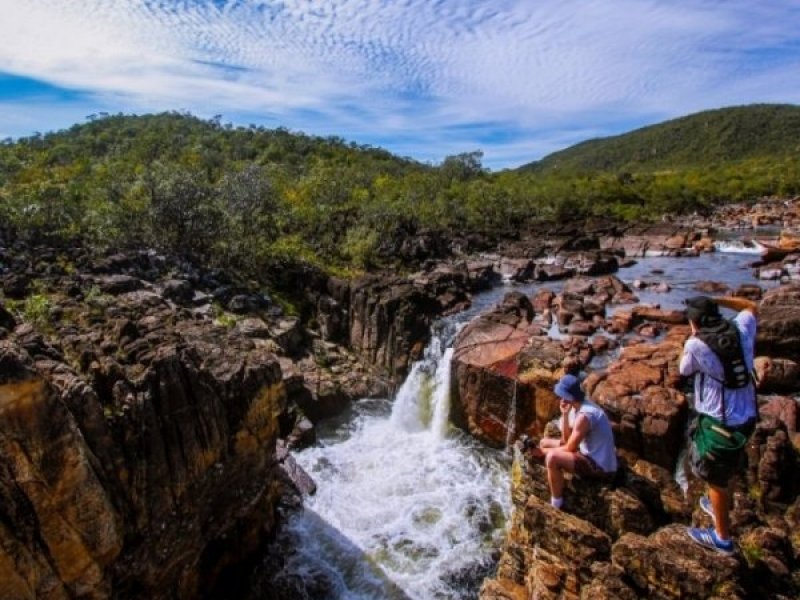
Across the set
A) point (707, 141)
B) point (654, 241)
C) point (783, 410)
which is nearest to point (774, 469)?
point (783, 410)

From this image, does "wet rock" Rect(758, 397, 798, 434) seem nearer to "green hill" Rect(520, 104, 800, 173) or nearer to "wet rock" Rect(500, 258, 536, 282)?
"wet rock" Rect(500, 258, 536, 282)

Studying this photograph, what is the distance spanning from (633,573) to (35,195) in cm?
3189

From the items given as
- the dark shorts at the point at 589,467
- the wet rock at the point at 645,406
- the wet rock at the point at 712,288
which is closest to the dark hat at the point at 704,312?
the dark shorts at the point at 589,467

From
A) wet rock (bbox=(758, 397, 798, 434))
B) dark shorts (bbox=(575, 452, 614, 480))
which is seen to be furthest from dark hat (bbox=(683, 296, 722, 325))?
wet rock (bbox=(758, 397, 798, 434))

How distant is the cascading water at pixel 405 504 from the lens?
12.9 m

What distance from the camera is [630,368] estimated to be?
49.2 feet

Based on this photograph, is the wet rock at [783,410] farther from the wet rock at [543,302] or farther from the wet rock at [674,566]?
the wet rock at [543,302]

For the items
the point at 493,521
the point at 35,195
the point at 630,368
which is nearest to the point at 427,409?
the point at 493,521

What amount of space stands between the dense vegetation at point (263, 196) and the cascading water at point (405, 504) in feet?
45.3

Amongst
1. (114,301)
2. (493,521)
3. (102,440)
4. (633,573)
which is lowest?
(493,521)

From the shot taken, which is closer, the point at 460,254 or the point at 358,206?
the point at 460,254

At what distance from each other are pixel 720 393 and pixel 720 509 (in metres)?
1.49

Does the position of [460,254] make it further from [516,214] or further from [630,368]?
[630,368]

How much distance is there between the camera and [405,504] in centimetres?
1559
